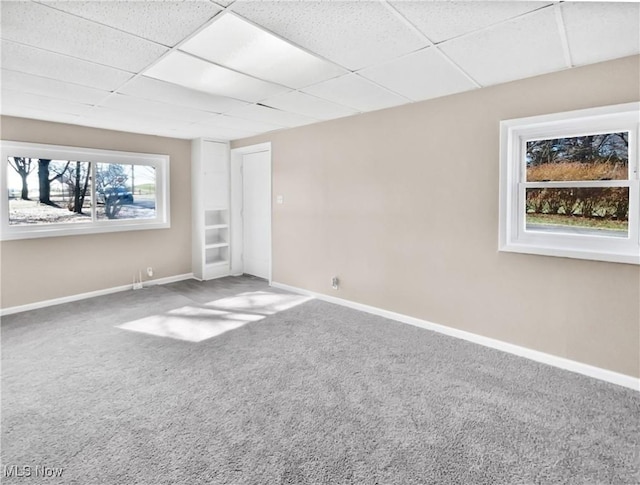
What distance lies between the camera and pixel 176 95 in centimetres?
322

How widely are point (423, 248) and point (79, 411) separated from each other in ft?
10.0

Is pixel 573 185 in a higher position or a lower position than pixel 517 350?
higher

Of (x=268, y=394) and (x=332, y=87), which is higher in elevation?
(x=332, y=87)

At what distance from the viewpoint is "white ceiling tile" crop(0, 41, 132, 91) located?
228cm

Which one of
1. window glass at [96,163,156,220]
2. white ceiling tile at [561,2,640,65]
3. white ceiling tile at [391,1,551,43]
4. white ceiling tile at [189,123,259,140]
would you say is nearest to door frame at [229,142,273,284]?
white ceiling tile at [189,123,259,140]

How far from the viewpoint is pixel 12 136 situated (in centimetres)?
401

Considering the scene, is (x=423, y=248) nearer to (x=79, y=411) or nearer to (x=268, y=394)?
(x=268, y=394)

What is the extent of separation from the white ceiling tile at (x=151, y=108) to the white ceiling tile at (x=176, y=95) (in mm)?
141

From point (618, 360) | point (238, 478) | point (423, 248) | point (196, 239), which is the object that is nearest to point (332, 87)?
point (423, 248)

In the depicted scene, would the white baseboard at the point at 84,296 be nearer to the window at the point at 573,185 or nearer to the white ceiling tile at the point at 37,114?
the white ceiling tile at the point at 37,114

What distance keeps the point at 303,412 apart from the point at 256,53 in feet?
7.69

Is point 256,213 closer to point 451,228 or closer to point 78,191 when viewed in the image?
point 78,191

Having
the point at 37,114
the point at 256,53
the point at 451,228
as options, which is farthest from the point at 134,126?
the point at 451,228

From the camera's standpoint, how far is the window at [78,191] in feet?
13.5
